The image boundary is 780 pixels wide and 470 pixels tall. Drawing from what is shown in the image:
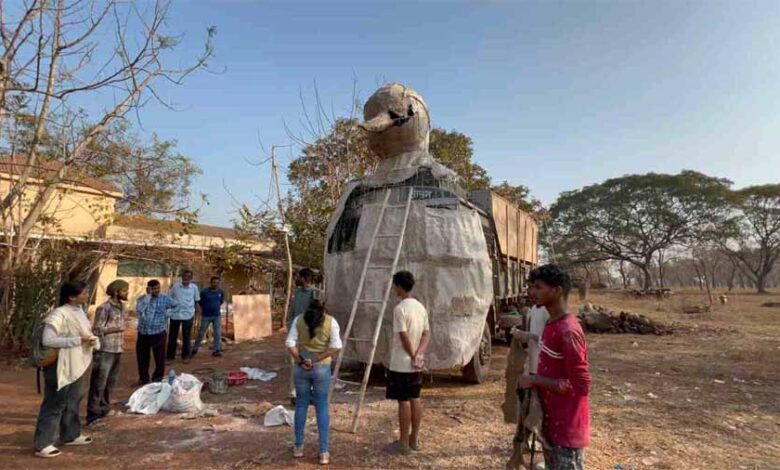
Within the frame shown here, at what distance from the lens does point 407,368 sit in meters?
4.12

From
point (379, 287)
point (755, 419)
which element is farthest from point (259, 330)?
point (755, 419)

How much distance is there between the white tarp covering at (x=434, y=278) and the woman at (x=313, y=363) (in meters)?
1.78

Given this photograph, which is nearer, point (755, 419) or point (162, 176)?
point (755, 419)

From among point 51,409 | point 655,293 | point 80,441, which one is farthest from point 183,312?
point 655,293

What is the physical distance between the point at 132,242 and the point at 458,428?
10.5 m

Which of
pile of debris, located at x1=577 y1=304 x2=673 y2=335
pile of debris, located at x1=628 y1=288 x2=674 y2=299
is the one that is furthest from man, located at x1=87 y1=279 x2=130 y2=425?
pile of debris, located at x1=628 y1=288 x2=674 y2=299

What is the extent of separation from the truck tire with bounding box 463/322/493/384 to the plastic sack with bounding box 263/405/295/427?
277cm

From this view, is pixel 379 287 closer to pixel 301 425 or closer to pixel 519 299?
pixel 301 425

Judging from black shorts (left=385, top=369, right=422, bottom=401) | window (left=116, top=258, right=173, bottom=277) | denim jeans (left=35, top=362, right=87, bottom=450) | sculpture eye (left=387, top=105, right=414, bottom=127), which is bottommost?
denim jeans (left=35, top=362, right=87, bottom=450)

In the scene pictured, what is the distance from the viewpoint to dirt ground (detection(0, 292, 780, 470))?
4203mm

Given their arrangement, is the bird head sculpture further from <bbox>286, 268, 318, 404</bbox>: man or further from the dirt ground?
the dirt ground

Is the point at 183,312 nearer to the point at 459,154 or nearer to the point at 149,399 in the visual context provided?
the point at 149,399

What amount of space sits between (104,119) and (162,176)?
9.17 metres

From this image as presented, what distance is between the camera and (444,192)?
6.58 m
